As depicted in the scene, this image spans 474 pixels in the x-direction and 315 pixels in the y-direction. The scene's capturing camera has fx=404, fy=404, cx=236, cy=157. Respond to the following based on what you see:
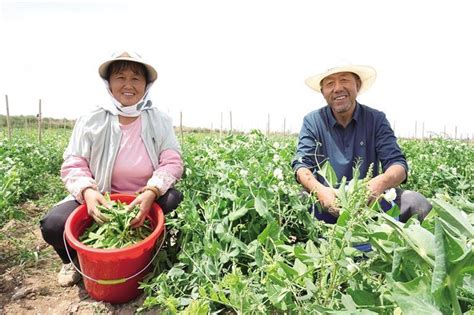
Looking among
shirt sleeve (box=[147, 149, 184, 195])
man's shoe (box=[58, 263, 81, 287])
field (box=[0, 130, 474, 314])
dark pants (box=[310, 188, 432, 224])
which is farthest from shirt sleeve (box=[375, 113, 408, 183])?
man's shoe (box=[58, 263, 81, 287])

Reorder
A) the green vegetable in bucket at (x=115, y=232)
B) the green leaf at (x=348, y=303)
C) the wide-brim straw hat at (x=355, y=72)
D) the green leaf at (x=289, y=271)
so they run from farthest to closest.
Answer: the wide-brim straw hat at (x=355, y=72)
the green vegetable in bucket at (x=115, y=232)
the green leaf at (x=289, y=271)
the green leaf at (x=348, y=303)

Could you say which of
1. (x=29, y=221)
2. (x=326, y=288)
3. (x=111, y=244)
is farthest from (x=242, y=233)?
(x=29, y=221)

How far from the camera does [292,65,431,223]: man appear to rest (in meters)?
2.51

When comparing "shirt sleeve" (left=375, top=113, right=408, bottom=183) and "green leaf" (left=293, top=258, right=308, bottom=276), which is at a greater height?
"shirt sleeve" (left=375, top=113, right=408, bottom=183)

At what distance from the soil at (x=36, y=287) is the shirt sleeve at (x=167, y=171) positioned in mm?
611

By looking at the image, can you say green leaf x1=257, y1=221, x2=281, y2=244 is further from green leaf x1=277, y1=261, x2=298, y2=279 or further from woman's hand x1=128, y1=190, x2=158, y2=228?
woman's hand x1=128, y1=190, x2=158, y2=228

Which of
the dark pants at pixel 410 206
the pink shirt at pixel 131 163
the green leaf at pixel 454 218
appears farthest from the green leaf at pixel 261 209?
the green leaf at pixel 454 218

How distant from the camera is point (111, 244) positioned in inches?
80.0

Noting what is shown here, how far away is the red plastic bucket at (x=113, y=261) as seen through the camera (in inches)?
75.3

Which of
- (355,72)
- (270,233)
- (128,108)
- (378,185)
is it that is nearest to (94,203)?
(128,108)

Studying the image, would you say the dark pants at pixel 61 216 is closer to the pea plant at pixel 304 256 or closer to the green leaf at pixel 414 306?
the pea plant at pixel 304 256

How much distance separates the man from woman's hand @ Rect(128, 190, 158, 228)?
0.86 metres

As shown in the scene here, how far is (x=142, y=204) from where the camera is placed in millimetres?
2104

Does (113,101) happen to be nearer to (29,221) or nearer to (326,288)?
(326,288)
